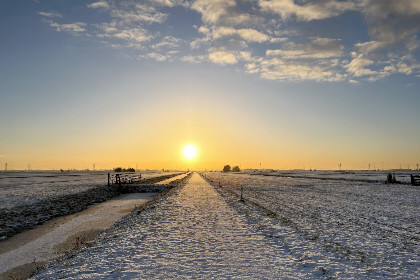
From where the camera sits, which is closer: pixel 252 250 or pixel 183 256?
pixel 183 256

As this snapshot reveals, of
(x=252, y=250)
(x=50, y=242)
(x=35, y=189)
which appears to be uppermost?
(x=252, y=250)

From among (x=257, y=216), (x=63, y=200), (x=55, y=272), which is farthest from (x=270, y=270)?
(x=63, y=200)

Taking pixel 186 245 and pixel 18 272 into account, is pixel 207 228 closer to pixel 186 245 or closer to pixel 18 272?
pixel 186 245

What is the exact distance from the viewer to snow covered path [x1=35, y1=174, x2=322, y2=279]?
7805 mm

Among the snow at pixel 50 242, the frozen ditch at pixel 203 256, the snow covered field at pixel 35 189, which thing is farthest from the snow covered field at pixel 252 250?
the snow covered field at pixel 35 189

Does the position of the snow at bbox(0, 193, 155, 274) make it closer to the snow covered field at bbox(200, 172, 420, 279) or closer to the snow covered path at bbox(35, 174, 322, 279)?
the snow covered path at bbox(35, 174, 322, 279)

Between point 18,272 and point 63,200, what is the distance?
2137 cm

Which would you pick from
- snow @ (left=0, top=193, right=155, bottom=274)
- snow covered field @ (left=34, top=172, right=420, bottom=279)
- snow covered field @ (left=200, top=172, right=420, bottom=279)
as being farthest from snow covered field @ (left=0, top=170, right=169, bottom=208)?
snow covered field @ (left=200, top=172, right=420, bottom=279)

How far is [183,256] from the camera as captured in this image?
9297 mm

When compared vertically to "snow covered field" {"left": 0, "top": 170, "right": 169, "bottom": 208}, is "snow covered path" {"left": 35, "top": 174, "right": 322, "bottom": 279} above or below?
above

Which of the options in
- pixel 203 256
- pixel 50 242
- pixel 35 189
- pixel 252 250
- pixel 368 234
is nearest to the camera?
pixel 203 256

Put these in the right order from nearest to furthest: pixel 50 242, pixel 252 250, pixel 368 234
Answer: pixel 252 250
pixel 368 234
pixel 50 242

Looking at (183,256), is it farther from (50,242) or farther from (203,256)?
(50,242)

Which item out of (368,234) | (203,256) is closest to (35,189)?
(203,256)
